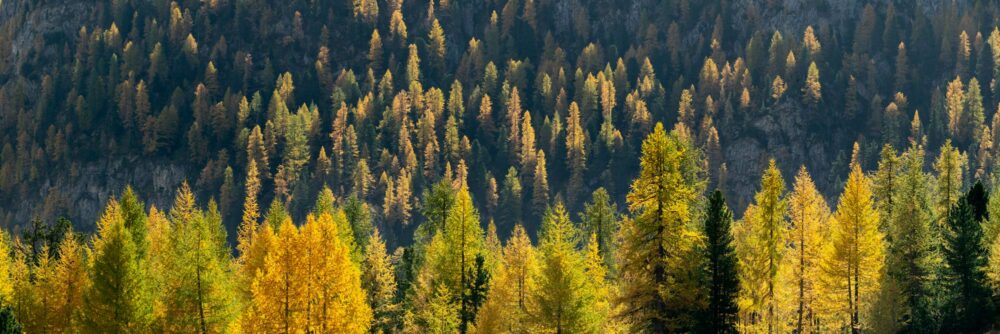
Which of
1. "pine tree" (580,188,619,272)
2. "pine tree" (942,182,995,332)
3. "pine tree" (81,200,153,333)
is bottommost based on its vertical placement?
"pine tree" (81,200,153,333)

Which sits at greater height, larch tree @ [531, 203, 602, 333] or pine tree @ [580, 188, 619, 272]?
pine tree @ [580, 188, 619, 272]

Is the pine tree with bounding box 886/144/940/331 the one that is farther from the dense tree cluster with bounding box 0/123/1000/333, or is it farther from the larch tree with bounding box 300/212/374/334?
the larch tree with bounding box 300/212/374/334

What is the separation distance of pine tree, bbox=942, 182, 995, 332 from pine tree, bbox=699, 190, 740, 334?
16358mm

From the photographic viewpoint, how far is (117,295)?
213 feet

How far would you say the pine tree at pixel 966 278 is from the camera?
216ft

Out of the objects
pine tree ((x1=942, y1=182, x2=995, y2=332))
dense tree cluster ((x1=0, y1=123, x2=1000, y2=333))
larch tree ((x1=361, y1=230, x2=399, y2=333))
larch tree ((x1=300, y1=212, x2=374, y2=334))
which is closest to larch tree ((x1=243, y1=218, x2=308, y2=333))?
dense tree cluster ((x1=0, y1=123, x2=1000, y2=333))

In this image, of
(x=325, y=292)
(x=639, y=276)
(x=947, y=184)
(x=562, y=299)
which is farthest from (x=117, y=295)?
(x=947, y=184)

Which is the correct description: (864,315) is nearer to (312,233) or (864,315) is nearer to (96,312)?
(312,233)

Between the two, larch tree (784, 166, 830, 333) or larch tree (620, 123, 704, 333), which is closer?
larch tree (620, 123, 704, 333)

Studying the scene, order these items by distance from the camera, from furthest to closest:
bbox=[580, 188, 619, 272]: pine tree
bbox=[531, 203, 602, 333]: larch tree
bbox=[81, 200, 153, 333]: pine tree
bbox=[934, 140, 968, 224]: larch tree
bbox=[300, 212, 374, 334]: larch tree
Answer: bbox=[580, 188, 619, 272]: pine tree
bbox=[934, 140, 968, 224]: larch tree
bbox=[81, 200, 153, 333]: pine tree
bbox=[300, 212, 374, 334]: larch tree
bbox=[531, 203, 602, 333]: larch tree

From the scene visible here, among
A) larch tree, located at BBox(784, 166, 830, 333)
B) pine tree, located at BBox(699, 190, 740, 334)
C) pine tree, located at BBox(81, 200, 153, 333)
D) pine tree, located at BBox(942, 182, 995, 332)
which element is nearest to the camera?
pine tree, located at BBox(699, 190, 740, 334)

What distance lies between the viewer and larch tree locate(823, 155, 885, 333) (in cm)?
7231

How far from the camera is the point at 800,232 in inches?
2926

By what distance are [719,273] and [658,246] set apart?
10.6 ft
